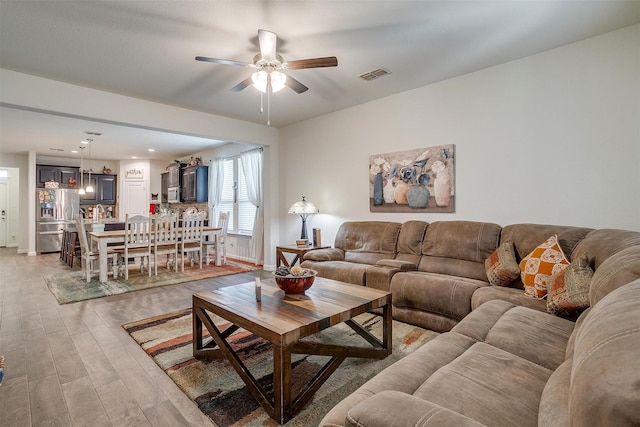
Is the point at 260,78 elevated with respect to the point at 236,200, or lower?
elevated

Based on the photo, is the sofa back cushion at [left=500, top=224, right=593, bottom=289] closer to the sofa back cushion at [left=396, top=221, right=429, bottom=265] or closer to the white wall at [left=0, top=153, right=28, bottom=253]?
the sofa back cushion at [left=396, top=221, right=429, bottom=265]

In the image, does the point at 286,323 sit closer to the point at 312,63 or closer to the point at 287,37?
the point at 312,63

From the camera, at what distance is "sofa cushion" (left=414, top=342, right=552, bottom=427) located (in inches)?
40.4

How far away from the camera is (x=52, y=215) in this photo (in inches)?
320

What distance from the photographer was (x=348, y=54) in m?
3.06

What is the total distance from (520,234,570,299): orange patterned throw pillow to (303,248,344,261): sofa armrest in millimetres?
2092

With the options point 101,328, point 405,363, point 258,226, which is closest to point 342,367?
point 405,363

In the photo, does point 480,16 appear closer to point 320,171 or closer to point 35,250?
point 320,171

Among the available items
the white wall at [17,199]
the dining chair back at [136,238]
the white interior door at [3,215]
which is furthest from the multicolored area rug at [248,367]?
the white interior door at [3,215]

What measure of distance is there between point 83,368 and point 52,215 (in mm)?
7901

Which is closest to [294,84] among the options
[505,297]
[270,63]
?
[270,63]

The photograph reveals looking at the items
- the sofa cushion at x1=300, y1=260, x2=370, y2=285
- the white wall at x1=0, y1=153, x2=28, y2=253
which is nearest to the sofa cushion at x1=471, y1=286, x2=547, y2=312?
the sofa cushion at x1=300, y1=260, x2=370, y2=285

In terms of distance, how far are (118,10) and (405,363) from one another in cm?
306

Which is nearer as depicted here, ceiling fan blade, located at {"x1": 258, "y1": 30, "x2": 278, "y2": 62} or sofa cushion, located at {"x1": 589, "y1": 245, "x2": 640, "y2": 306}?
sofa cushion, located at {"x1": 589, "y1": 245, "x2": 640, "y2": 306}
